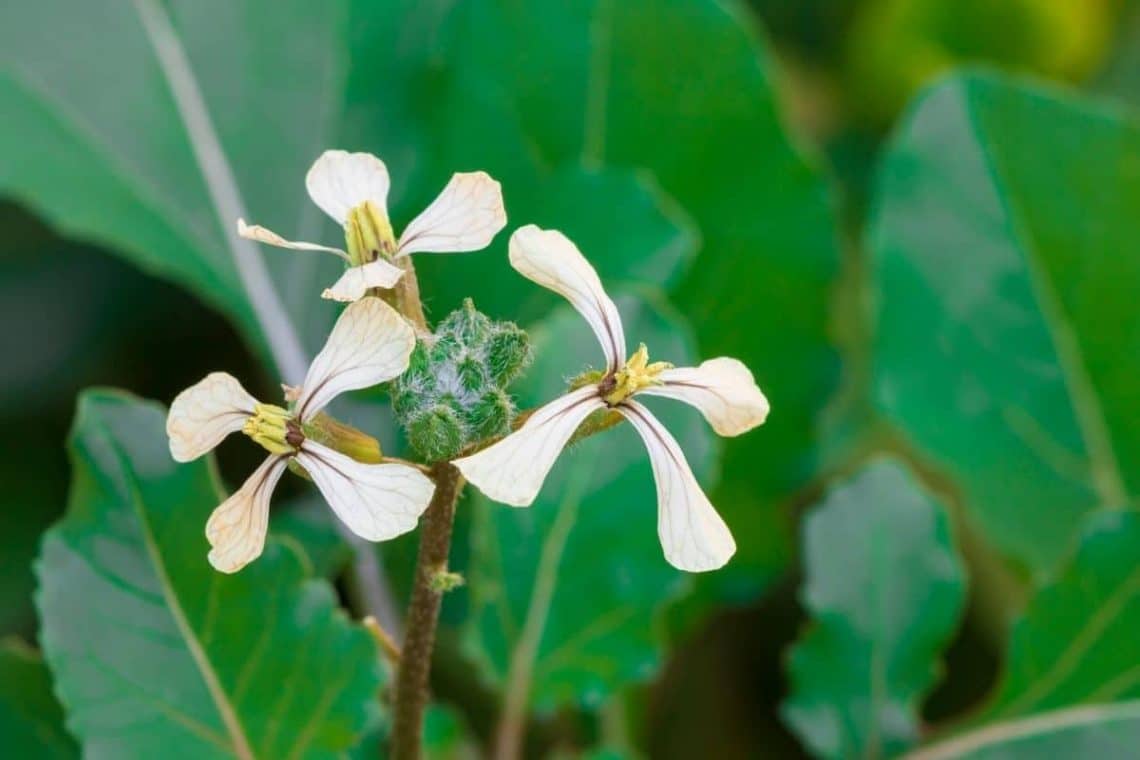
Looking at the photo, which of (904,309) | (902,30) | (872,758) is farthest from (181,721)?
(902,30)

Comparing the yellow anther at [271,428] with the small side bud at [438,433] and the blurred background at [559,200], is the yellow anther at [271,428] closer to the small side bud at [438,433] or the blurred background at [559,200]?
the small side bud at [438,433]

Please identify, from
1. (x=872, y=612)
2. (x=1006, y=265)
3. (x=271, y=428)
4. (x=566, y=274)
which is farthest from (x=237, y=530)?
(x=1006, y=265)

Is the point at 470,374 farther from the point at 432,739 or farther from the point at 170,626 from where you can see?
the point at 432,739

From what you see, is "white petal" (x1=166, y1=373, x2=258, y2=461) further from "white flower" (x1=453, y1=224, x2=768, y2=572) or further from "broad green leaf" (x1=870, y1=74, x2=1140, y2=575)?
"broad green leaf" (x1=870, y1=74, x2=1140, y2=575)

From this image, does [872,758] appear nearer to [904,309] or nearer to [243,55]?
[904,309]

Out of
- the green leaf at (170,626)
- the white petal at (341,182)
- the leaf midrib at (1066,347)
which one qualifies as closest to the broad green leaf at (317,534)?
the green leaf at (170,626)
